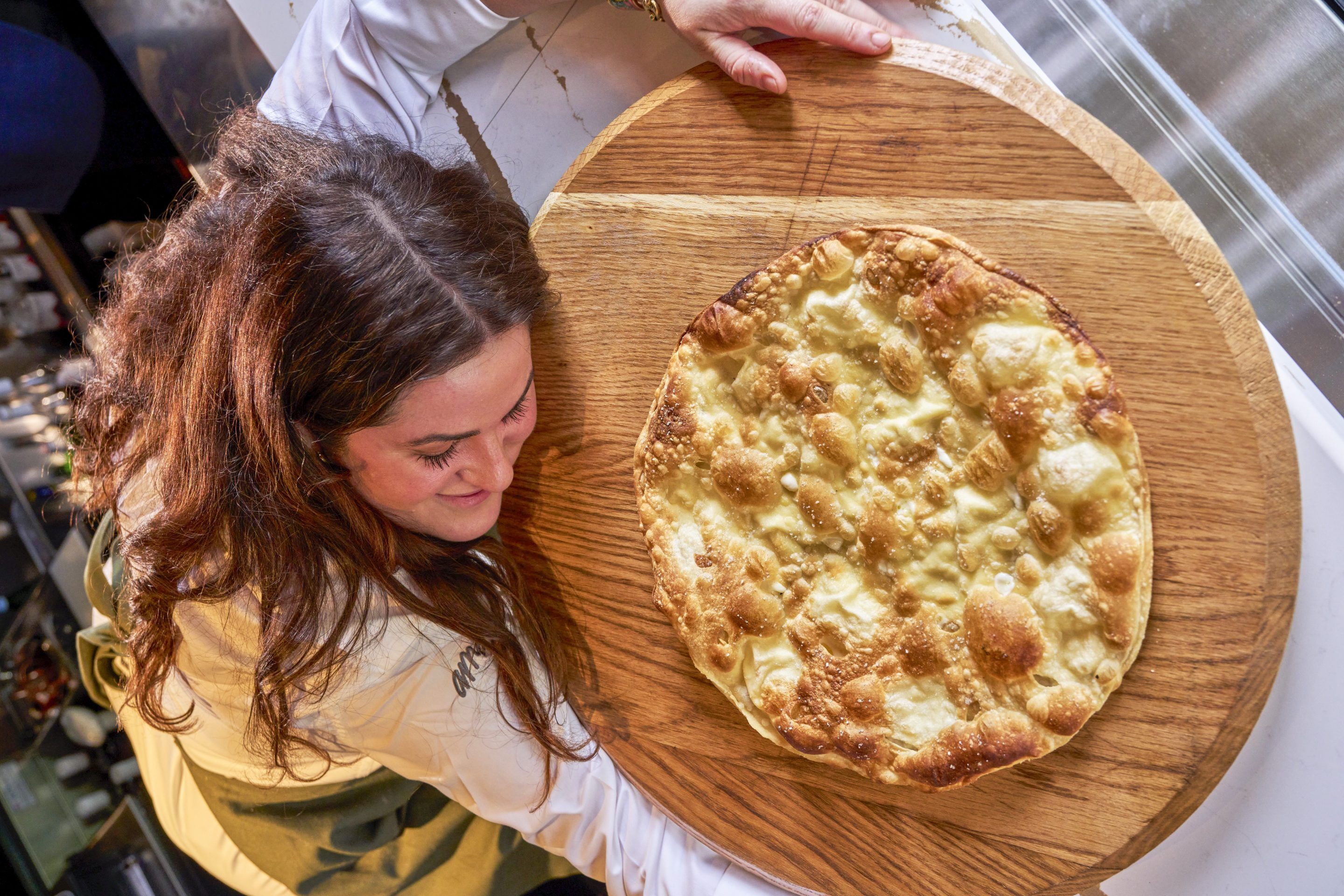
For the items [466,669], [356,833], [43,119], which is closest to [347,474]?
[466,669]

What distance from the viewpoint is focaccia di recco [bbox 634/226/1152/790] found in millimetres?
1270

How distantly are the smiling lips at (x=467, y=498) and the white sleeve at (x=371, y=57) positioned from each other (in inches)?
29.6

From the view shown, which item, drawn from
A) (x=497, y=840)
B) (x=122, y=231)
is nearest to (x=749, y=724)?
(x=497, y=840)

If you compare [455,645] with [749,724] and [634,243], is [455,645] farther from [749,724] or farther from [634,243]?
[634,243]

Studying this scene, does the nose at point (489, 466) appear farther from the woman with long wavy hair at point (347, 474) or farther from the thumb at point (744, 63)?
the thumb at point (744, 63)

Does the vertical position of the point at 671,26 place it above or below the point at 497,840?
above

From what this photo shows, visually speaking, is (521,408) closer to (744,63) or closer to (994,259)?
(744,63)

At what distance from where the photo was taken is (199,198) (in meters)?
1.53

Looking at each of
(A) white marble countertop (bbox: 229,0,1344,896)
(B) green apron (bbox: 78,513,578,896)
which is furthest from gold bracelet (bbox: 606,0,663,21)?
(B) green apron (bbox: 78,513,578,896)

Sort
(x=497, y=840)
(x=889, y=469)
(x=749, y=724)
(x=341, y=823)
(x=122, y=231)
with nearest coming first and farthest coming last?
(x=889, y=469), (x=749, y=724), (x=341, y=823), (x=497, y=840), (x=122, y=231)

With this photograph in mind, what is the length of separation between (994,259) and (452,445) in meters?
0.94

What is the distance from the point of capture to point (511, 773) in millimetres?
1631

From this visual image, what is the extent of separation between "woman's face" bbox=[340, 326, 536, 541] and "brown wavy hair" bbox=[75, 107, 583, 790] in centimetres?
3

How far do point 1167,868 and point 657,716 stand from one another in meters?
0.94
